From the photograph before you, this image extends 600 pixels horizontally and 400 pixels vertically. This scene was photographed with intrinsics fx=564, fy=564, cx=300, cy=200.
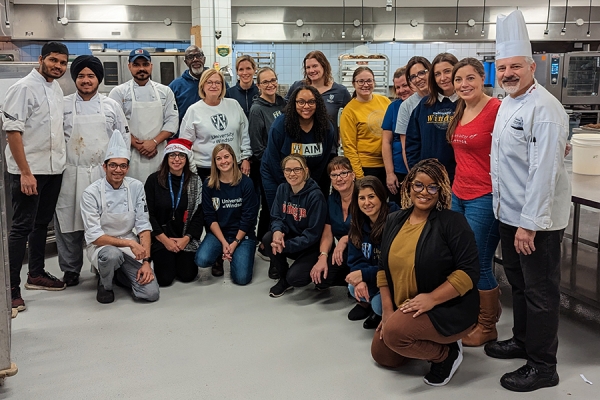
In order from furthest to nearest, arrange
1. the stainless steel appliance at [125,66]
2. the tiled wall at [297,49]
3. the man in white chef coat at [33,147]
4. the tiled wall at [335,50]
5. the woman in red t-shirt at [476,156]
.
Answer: the tiled wall at [335,50] → the tiled wall at [297,49] → the stainless steel appliance at [125,66] → the man in white chef coat at [33,147] → the woman in red t-shirt at [476,156]

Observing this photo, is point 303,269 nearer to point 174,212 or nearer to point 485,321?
point 174,212

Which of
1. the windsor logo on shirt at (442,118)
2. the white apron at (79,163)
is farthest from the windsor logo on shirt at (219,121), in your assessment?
the windsor logo on shirt at (442,118)

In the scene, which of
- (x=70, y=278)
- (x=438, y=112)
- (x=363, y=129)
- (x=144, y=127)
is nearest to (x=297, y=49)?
(x=144, y=127)

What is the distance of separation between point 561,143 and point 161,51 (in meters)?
6.64

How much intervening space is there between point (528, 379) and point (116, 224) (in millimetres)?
2639

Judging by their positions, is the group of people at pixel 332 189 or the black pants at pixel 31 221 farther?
the black pants at pixel 31 221

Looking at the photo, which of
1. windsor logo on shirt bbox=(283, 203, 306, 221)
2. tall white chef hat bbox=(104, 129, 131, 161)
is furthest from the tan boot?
tall white chef hat bbox=(104, 129, 131, 161)

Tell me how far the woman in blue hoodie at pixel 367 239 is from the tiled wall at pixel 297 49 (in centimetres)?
622

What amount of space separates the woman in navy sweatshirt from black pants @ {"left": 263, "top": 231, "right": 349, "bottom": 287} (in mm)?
326

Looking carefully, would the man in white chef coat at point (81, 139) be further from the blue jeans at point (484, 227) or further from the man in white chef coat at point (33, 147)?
the blue jeans at point (484, 227)

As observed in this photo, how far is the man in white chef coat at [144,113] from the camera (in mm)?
4172

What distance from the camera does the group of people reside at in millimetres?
2467

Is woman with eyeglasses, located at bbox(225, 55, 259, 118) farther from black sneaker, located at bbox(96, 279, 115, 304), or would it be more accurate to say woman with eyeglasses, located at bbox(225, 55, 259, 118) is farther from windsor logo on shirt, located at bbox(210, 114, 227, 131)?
black sneaker, located at bbox(96, 279, 115, 304)

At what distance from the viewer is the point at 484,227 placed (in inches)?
110
